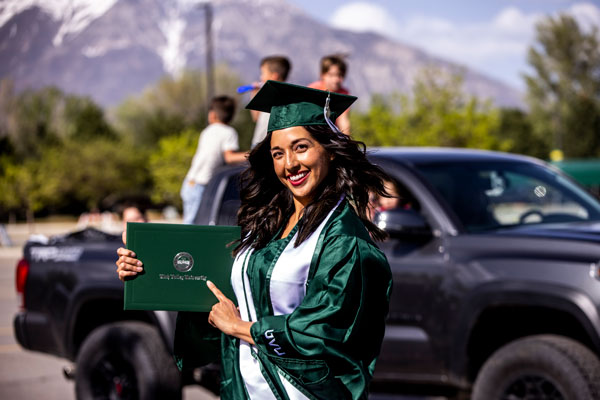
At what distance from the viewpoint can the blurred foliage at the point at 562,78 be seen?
74.0 metres

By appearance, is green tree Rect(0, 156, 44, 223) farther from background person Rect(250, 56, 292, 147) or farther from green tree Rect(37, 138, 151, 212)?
background person Rect(250, 56, 292, 147)

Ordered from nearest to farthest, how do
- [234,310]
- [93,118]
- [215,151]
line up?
[234,310] < [215,151] < [93,118]

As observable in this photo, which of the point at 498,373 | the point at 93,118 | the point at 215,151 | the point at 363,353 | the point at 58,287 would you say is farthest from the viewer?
the point at 93,118

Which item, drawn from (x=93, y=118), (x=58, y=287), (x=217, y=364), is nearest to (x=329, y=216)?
(x=217, y=364)

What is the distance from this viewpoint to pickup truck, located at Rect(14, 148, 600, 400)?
→ 14.9 ft

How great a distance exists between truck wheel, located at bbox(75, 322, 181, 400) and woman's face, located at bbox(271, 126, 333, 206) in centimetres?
311

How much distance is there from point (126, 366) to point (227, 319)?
314cm

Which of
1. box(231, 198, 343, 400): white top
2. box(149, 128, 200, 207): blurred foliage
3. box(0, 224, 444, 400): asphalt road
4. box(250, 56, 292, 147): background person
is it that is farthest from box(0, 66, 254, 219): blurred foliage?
box(231, 198, 343, 400): white top

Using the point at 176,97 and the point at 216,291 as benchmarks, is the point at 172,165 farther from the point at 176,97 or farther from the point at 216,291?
the point at 176,97

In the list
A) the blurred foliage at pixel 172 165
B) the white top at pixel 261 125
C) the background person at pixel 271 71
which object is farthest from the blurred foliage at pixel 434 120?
the white top at pixel 261 125

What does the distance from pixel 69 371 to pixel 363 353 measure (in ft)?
13.0

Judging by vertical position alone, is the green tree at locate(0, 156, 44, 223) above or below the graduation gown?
below

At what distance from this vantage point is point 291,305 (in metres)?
2.46

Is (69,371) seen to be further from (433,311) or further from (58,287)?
(433,311)
